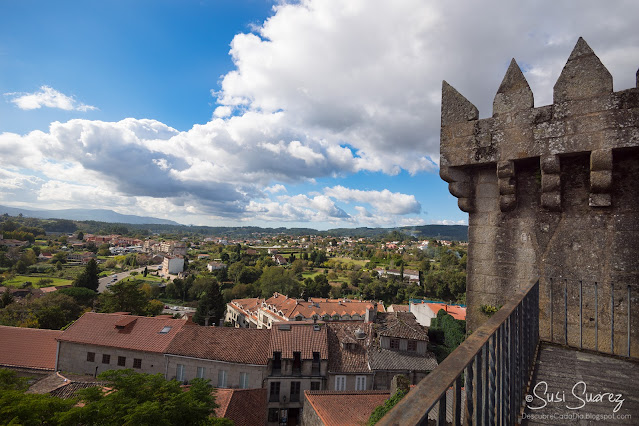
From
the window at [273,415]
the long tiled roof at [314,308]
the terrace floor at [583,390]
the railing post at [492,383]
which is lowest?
the window at [273,415]

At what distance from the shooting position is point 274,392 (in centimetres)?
2044

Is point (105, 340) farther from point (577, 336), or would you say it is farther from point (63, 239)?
point (63, 239)

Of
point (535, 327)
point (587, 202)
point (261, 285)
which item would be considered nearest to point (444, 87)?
point (587, 202)

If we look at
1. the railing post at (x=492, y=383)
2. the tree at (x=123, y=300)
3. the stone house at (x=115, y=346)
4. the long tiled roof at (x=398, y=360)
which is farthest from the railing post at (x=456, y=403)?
the tree at (x=123, y=300)

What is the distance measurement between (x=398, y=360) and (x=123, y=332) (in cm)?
1925

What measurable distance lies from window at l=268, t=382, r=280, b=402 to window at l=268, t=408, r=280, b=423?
2.11 feet

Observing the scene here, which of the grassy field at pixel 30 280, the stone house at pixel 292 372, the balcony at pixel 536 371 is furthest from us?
the grassy field at pixel 30 280

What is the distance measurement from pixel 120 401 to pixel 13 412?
104 inches

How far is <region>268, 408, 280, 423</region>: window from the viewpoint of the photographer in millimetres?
20216

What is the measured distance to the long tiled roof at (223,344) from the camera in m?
20.3

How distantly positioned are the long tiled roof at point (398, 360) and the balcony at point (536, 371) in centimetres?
1973

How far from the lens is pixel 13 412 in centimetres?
944

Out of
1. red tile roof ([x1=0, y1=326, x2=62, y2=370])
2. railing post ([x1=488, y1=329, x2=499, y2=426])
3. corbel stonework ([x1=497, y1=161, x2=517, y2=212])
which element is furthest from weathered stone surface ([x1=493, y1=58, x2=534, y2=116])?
red tile roof ([x1=0, y1=326, x2=62, y2=370])

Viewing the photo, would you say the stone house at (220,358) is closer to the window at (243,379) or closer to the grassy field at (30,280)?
the window at (243,379)
